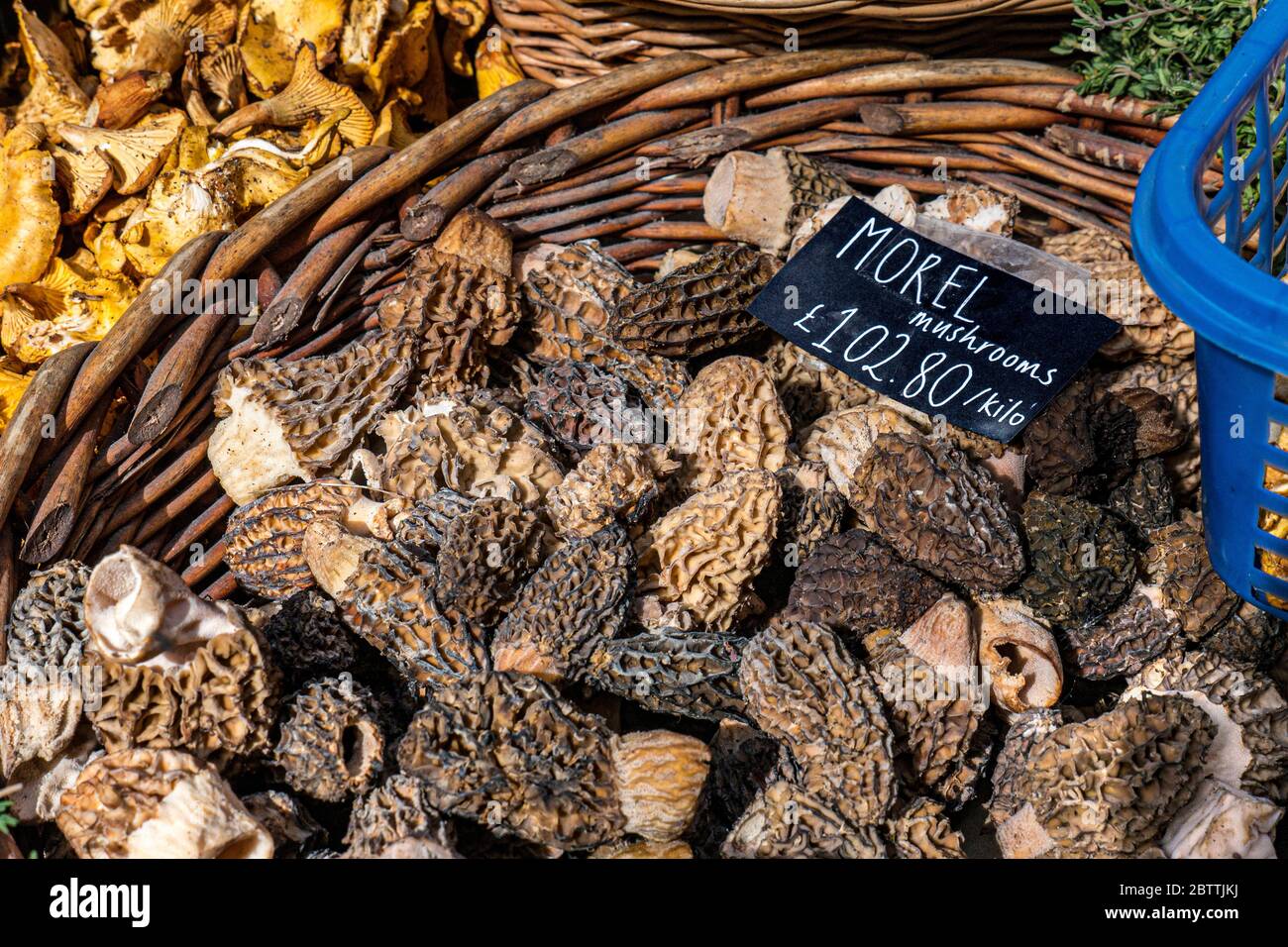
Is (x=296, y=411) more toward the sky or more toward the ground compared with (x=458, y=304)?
more toward the ground

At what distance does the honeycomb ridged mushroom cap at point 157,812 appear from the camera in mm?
1932

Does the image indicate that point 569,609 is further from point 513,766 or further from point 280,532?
point 280,532

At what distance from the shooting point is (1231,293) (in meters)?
1.90

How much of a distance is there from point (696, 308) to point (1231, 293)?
1.35 metres

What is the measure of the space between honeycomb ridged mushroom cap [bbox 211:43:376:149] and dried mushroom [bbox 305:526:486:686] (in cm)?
147

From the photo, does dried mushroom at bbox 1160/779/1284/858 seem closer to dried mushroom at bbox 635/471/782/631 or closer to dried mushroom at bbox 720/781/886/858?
dried mushroom at bbox 720/781/886/858

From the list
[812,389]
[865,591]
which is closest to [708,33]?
[812,389]

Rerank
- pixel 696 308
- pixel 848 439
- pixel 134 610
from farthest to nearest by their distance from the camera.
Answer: pixel 696 308, pixel 848 439, pixel 134 610

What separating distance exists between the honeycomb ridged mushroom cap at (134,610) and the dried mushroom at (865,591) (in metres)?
1.25

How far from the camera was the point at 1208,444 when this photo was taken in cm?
231

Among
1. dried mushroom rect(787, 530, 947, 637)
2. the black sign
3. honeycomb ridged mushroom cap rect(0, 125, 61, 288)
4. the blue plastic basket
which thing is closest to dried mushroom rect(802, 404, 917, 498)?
the black sign

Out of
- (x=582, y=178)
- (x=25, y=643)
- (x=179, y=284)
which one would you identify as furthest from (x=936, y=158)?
(x=25, y=643)

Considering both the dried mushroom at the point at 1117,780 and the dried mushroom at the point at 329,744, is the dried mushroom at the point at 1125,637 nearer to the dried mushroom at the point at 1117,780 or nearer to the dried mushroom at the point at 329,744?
the dried mushroom at the point at 1117,780
